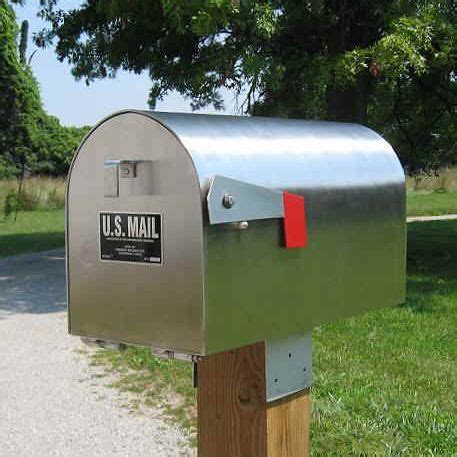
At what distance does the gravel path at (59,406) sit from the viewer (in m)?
3.91

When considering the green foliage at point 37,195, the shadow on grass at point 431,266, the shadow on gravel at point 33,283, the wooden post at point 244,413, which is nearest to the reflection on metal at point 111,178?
the wooden post at point 244,413

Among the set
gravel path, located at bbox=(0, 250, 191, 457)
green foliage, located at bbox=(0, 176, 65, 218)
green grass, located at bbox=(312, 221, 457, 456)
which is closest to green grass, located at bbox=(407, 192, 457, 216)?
green foliage, located at bbox=(0, 176, 65, 218)

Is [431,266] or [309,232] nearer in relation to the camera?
[309,232]

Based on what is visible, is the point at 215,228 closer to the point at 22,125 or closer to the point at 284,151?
the point at 284,151

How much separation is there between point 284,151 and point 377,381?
3188 millimetres

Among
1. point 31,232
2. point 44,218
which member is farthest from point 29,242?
point 44,218

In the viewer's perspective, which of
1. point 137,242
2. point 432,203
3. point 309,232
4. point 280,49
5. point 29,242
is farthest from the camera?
point 432,203

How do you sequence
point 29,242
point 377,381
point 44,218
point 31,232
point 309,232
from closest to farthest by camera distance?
point 309,232 → point 377,381 → point 29,242 → point 31,232 → point 44,218

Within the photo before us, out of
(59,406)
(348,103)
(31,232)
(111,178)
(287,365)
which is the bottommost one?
(59,406)

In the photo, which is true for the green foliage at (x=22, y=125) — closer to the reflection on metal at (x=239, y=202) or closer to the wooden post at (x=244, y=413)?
the wooden post at (x=244, y=413)

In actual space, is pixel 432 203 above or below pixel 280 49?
below

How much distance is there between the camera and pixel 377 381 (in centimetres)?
467

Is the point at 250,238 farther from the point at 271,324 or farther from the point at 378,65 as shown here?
the point at 378,65

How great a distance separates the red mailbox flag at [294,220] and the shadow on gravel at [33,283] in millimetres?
6186
